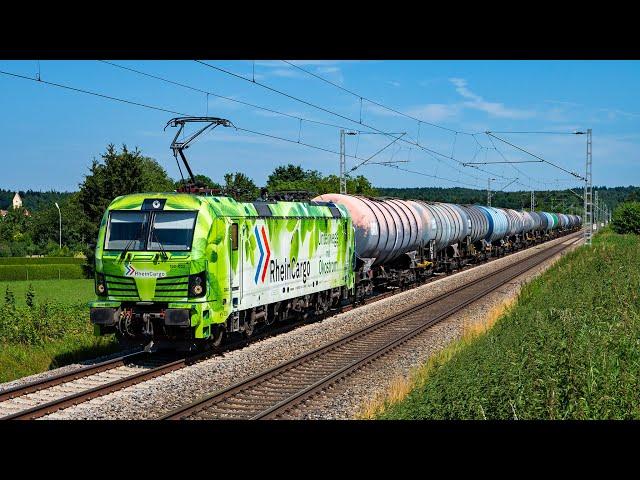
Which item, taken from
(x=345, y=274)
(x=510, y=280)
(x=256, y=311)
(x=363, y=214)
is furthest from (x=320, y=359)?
(x=510, y=280)

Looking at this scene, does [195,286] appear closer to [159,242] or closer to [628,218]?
[159,242]

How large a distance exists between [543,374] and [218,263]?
6834 millimetres

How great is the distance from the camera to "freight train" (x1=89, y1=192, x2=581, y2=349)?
47.5ft

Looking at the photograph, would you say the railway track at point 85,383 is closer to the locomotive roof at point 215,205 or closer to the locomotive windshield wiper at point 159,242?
the locomotive windshield wiper at point 159,242

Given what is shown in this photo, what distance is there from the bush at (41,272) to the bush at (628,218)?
65440 millimetres

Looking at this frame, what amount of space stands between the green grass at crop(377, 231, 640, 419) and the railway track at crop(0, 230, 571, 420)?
5.00 meters

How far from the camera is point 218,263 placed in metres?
15.0

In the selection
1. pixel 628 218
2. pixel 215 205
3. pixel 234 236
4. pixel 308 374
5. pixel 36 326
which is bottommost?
pixel 308 374

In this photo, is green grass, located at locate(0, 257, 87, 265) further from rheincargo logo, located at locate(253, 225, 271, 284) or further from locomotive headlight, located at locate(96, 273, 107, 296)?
locomotive headlight, located at locate(96, 273, 107, 296)

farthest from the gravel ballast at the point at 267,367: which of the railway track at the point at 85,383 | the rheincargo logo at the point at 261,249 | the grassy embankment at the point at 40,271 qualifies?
the grassy embankment at the point at 40,271

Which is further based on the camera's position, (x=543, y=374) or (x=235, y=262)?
(x=235, y=262)

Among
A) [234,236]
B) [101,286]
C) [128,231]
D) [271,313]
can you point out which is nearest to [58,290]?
[271,313]
